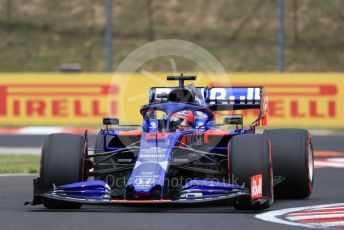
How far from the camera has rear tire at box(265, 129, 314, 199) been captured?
46.2ft

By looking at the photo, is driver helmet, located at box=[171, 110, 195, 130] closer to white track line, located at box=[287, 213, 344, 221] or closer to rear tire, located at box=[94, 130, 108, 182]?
rear tire, located at box=[94, 130, 108, 182]

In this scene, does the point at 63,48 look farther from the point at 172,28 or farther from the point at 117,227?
the point at 117,227

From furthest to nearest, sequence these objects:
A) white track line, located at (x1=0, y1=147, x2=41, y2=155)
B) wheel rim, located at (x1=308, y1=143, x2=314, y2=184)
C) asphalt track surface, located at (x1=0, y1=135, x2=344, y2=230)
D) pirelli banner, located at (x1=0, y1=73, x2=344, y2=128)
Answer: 1. pirelli banner, located at (x1=0, y1=73, x2=344, y2=128)
2. white track line, located at (x1=0, y1=147, x2=41, y2=155)
3. wheel rim, located at (x1=308, y1=143, x2=314, y2=184)
4. asphalt track surface, located at (x1=0, y1=135, x2=344, y2=230)

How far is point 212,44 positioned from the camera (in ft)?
150

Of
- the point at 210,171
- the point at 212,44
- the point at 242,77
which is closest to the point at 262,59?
the point at 212,44

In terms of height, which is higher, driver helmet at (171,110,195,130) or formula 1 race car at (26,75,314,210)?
driver helmet at (171,110,195,130)

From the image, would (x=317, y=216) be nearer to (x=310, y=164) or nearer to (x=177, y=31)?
(x=310, y=164)

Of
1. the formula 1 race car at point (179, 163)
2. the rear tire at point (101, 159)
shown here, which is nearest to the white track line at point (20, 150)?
the formula 1 race car at point (179, 163)

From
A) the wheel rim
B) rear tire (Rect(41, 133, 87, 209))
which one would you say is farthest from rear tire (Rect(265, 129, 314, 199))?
rear tire (Rect(41, 133, 87, 209))

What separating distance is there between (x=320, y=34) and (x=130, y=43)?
8042 millimetres

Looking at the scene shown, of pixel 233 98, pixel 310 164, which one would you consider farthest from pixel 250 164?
pixel 233 98

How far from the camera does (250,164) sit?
1243 cm

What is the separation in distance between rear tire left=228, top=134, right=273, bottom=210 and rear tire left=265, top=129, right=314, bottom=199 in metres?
1.52

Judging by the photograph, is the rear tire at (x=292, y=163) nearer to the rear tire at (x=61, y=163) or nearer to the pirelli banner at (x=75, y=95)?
the rear tire at (x=61, y=163)
